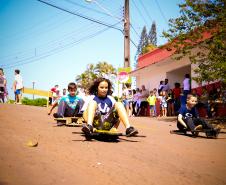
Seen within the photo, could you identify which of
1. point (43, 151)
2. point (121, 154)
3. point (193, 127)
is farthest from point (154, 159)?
point (193, 127)

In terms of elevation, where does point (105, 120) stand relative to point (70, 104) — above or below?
below

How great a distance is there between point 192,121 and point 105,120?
217 cm

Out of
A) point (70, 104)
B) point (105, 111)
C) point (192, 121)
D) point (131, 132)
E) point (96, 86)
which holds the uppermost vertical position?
point (96, 86)

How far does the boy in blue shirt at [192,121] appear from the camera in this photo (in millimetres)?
6532

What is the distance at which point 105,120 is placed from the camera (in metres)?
5.51

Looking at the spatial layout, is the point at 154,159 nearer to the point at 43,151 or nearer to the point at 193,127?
the point at 43,151

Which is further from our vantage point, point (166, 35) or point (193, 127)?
point (166, 35)

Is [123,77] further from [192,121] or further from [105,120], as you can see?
[105,120]

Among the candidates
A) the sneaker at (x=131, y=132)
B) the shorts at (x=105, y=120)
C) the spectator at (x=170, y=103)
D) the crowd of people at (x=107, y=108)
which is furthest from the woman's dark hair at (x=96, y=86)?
the spectator at (x=170, y=103)

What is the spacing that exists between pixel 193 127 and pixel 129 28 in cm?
1440

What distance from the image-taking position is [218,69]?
35.6 feet

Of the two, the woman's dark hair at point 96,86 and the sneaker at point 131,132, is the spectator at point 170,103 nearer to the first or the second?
the woman's dark hair at point 96,86

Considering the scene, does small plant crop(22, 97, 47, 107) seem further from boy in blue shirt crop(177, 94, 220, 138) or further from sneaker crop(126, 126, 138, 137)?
sneaker crop(126, 126, 138, 137)

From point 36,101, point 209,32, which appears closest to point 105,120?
point 209,32
